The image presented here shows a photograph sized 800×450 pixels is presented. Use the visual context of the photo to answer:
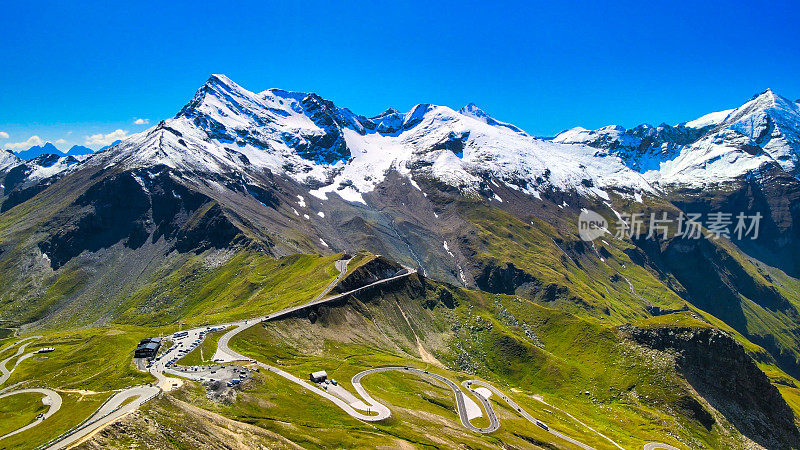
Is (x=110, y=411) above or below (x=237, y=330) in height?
above

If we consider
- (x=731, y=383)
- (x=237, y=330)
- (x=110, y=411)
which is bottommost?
(x=731, y=383)

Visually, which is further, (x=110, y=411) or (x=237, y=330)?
(x=237, y=330)

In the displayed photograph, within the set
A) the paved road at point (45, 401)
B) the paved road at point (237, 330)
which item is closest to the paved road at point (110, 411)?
the paved road at point (45, 401)

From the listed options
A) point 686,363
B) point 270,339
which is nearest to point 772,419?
point 686,363

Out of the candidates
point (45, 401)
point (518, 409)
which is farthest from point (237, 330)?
point (518, 409)

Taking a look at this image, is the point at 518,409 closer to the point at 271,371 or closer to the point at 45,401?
the point at 271,371

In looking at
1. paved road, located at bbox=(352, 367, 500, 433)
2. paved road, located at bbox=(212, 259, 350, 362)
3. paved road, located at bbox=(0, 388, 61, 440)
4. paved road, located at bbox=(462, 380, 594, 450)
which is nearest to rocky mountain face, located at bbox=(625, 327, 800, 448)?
paved road, located at bbox=(462, 380, 594, 450)

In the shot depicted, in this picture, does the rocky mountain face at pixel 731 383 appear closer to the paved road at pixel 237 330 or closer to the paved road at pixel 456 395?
the paved road at pixel 456 395

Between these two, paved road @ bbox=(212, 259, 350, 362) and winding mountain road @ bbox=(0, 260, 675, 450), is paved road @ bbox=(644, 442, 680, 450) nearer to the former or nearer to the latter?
winding mountain road @ bbox=(0, 260, 675, 450)

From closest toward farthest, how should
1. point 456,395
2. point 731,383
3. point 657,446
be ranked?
point 456,395
point 657,446
point 731,383

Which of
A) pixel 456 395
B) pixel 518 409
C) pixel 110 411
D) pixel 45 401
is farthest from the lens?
pixel 518 409
